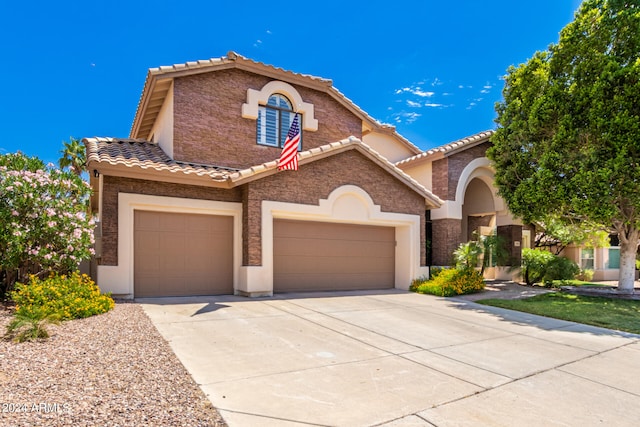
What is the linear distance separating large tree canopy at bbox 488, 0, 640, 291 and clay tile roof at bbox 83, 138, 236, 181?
34.3 ft

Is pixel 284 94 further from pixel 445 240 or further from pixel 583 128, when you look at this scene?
pixel 583 128

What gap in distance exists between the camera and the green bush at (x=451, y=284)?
13602 mm

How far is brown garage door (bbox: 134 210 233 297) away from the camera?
11078 mm

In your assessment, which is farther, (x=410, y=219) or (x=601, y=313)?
(x=410, y=219)

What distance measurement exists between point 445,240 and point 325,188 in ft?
22.1

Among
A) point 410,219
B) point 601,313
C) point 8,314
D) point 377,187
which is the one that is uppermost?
point 377,187

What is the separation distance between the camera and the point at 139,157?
467 inches

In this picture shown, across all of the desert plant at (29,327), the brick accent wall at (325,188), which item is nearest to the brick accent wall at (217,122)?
the brick accent wall at (325,188)

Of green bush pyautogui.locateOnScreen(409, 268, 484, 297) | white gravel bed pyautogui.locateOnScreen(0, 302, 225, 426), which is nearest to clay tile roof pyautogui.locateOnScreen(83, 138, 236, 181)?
white gravel bed pyautogui.locateOnScreen(0, 302, 225, 426)

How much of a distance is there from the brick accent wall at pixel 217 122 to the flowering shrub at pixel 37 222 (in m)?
3.98

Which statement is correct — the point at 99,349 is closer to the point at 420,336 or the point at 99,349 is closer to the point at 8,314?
the point at 8,314

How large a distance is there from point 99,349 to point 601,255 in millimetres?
26531

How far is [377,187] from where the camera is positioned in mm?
14148

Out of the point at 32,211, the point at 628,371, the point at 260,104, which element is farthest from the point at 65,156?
the point at 628,371
